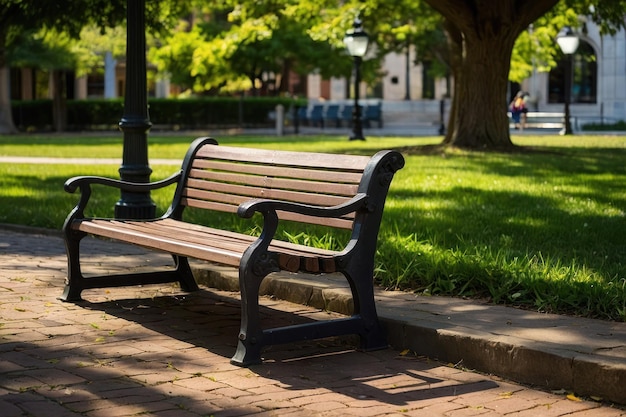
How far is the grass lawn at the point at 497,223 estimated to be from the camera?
271 inches

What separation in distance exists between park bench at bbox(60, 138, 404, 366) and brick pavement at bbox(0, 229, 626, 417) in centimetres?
17

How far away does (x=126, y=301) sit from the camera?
7.51m

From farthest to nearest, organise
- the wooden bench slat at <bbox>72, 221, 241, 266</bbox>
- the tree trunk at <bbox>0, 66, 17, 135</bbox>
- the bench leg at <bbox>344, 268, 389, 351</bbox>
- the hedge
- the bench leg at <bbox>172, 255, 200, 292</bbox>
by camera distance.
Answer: the hedge < the tree trunk at <bbox>0, 66, 17, 135</bbox> < the bench leg at <bbox>172, 255, 200, 292</bbox> < the bench leg at <bbox>344, 268, 389, 351</bbox> < the wooden bench slat at <bbox>72, 221, 241, 266</bbox>

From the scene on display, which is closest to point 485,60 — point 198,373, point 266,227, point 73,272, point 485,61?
point 485,61

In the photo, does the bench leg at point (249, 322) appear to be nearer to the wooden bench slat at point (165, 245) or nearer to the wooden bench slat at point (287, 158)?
the wooden bench slat at point (165, 245)

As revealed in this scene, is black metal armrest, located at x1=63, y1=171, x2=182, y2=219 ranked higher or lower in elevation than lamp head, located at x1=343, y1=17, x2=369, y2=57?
lower

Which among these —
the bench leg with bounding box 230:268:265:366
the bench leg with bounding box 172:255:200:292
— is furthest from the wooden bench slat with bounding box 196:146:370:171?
the bench leg with bounding box 230:268:265:366

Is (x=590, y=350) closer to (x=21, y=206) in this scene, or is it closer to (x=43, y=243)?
(x=43, y=243)

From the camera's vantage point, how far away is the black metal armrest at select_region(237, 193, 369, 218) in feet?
18.4

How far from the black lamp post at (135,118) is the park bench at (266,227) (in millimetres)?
1982

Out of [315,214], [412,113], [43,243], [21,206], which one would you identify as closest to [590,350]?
[315,214]

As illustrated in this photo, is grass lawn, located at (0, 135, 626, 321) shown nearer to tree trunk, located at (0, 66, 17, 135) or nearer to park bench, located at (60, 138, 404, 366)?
park bench, located at (60, 138, 404, 366)

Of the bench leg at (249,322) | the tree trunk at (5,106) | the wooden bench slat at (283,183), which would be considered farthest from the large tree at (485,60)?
the tree trunk at (5,106)

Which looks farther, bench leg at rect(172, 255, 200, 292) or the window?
the window
